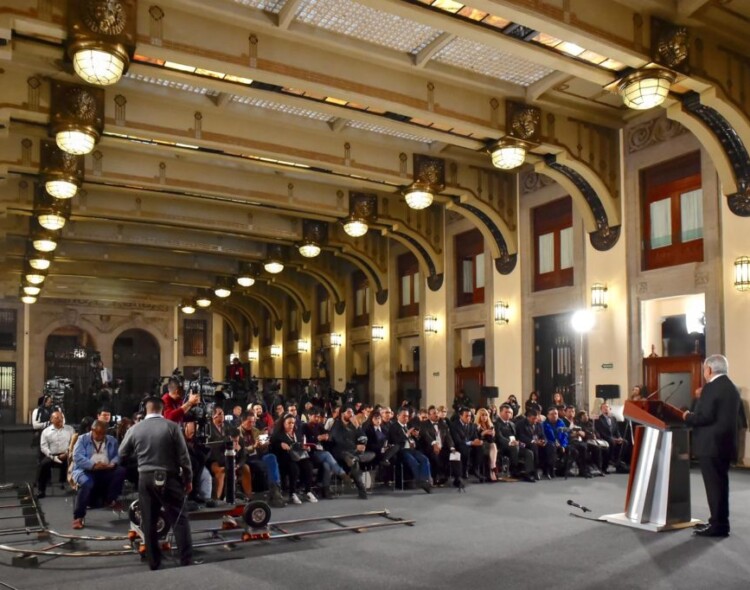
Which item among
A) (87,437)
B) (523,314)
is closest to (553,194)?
(523,314)

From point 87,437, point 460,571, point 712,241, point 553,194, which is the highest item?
point 553,194

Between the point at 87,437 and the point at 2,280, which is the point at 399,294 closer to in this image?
the point at 87,437

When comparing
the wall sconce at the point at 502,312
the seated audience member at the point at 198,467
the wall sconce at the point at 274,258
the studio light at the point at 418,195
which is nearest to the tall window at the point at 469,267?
the wall sconce at the point at 502,312

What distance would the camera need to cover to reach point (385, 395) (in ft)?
69.5

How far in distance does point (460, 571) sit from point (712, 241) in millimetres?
8496

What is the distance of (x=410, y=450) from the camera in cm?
1129

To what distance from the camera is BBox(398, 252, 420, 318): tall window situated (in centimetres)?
2081

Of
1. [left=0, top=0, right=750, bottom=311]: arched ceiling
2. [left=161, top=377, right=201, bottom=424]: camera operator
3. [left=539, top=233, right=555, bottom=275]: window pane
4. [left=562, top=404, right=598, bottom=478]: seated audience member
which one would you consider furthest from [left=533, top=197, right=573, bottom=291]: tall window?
[left=161, top=377, right=201, bottom=424]: camera operator

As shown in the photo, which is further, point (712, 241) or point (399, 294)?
point (399, 294)

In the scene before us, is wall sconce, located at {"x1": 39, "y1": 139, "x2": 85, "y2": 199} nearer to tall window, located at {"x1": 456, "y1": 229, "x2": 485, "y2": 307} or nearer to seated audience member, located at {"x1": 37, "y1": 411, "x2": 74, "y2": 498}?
seated audience member, located at {"x1": 37, "y1": 411, "x2": 74, "y2": 498}

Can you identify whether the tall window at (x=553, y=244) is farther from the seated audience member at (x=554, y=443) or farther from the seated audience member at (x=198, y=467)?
the seated audience member at (x=198, y=467)

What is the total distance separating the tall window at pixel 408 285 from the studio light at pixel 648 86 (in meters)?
11.3

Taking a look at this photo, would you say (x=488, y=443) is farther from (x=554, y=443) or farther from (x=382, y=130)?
(x=382, y=130)

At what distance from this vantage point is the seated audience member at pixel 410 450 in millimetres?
11047
